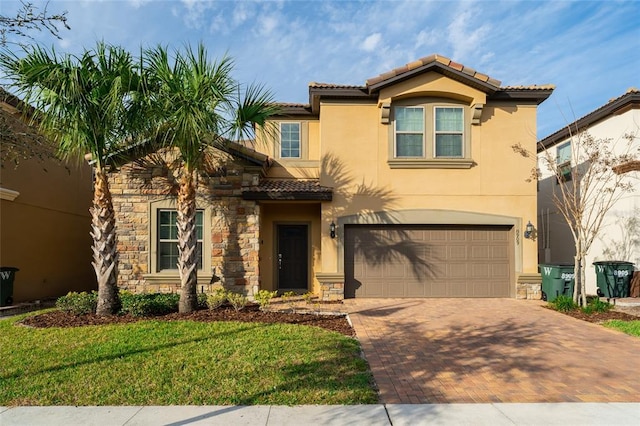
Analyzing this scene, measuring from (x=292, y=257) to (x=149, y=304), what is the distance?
484cm

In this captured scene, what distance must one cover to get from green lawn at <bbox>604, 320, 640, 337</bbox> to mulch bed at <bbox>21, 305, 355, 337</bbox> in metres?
5.80

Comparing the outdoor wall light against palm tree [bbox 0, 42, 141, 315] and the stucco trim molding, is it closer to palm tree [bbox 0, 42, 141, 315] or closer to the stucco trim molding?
palm tree [bbox 0, 42, 141, 315]

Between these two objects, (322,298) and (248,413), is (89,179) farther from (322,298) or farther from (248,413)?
(248,413)

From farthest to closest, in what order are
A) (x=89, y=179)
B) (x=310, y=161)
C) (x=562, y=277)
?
(x=89, y=179), (x=310, y=161), (x=562, y=277)

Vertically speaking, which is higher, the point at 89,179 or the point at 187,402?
the point at 89,179

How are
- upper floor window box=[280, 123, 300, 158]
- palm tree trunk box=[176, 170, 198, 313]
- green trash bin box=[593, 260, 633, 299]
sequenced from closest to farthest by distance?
palm tree trunk box=[176, 170, 198, 313], green trash bin box=[593, 260, 633, 299], upper floor window box=[280, 123, 300, 158]

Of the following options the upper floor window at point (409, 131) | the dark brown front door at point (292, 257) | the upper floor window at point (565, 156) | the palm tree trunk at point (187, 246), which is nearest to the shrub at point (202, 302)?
the palm tree trunk at point (187, 246)

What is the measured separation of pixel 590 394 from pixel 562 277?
7036mm

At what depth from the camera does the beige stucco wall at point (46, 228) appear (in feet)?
35.6

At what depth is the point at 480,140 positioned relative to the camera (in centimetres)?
1195

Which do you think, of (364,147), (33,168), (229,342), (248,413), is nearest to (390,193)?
(364,147)

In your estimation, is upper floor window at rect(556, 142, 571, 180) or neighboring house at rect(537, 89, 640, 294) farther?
upper floor window at rect(556, 142, 571, 180)

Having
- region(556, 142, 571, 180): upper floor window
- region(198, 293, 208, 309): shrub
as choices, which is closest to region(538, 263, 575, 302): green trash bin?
region(556, 142, 571, 180): upper floor window

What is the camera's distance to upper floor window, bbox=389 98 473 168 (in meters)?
11.9
